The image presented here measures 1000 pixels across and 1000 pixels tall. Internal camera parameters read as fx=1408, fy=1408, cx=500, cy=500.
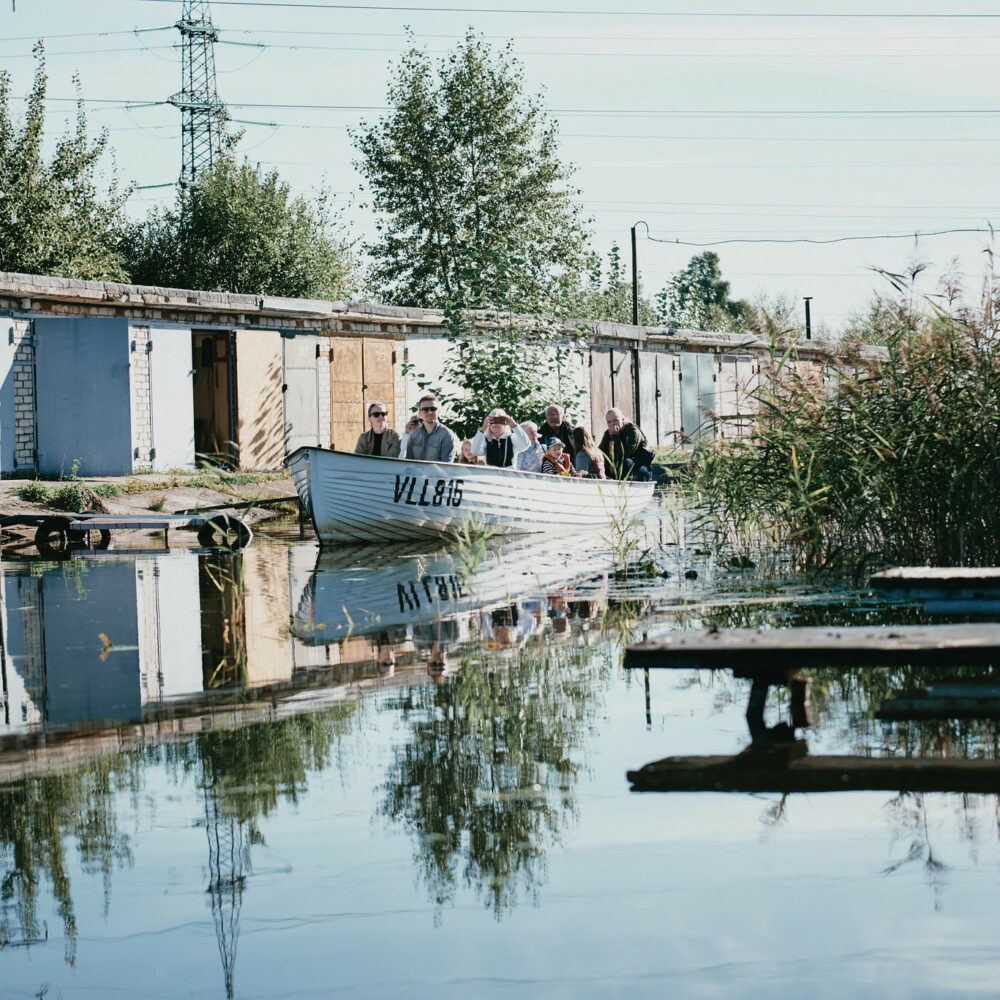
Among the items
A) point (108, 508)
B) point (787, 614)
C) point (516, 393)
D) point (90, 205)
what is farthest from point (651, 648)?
point (90, 205)

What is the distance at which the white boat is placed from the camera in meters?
14.0

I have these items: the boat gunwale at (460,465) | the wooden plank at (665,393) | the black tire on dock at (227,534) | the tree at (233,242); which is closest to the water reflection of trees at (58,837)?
the boat gunwale at (460,465)

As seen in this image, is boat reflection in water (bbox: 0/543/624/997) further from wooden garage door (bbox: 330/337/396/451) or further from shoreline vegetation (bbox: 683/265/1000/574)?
wooden garage door (bbox: 330/337/396/451)

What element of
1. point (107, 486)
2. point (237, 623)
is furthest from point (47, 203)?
point (237, 623)

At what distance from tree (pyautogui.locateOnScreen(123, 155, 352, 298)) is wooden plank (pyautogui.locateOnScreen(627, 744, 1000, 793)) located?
115 ft

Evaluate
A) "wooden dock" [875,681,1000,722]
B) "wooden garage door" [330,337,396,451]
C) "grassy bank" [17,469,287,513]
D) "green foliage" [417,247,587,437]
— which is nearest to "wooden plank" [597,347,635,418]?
"wooden garage door" [330,337,396,451]

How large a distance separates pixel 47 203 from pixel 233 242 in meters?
7.00

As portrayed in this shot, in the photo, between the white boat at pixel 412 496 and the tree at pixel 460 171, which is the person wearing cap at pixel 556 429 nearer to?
the white boat at pixel 412 496

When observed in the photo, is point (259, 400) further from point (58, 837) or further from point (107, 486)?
point (58, 837)

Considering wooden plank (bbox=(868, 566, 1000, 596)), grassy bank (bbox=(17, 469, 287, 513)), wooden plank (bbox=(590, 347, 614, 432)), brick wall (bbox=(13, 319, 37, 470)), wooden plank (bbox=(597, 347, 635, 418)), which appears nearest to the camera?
wooden plank (bbox=(868, 566, 1000, 596))

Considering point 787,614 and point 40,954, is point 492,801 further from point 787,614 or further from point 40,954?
point 787,614

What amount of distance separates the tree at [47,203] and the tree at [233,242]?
14.5ft

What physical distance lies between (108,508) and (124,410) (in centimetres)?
303

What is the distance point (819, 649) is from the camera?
14.7 ft
